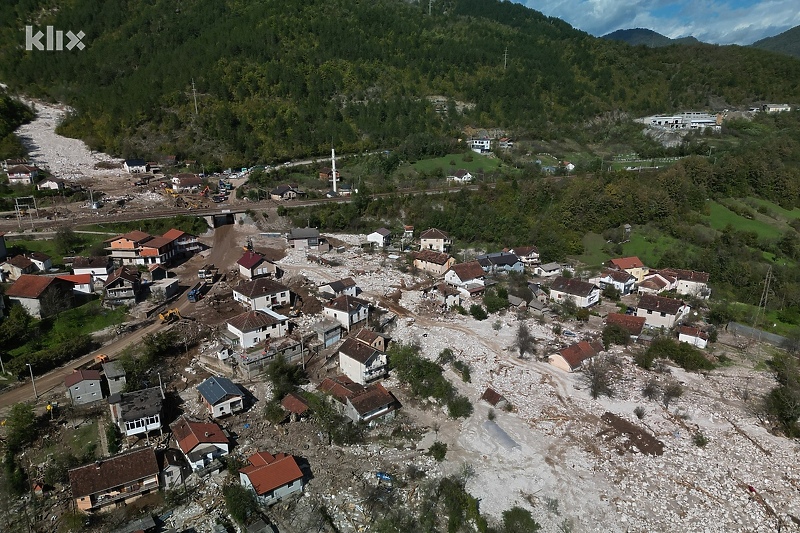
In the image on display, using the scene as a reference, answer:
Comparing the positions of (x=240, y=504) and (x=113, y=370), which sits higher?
(x=113, y=370)

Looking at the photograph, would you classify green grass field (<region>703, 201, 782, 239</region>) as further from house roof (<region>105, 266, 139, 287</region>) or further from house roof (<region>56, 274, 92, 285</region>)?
house roof (<region>56, 274, 92, 285</region>)

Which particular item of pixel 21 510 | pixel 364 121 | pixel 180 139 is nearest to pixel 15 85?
pixel 180 139

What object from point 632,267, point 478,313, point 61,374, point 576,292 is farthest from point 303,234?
point 632,267

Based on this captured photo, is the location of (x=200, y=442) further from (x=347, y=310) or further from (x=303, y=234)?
(x=303, y=234)

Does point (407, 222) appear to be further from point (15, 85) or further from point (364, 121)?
point (15, 85)

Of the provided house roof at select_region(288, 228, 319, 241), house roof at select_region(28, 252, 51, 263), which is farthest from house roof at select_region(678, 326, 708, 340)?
house roof at select_region(28, 252, 51, 263)

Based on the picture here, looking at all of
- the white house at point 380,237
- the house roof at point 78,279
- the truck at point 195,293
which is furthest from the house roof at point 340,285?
the house roof at point 78,279
